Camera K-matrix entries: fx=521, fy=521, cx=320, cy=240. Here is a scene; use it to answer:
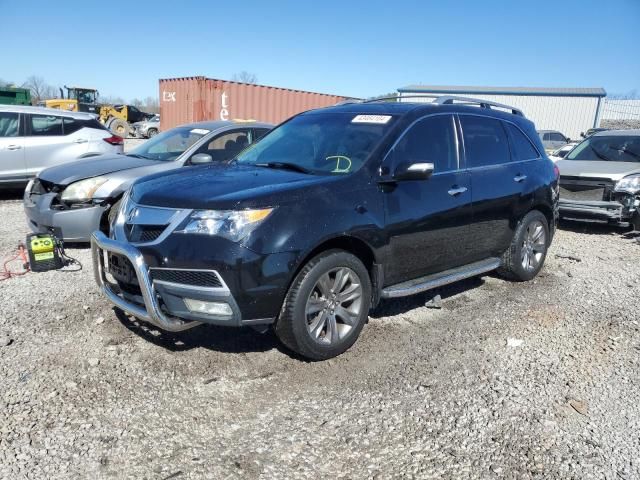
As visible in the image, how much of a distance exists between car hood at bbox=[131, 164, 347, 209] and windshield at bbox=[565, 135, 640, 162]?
7296 mm

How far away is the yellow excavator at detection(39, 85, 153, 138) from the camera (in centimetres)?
2785

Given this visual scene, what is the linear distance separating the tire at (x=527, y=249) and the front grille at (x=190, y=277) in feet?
11.0

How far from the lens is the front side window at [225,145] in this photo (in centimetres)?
653

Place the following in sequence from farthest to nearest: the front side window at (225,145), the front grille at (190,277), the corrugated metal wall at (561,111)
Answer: the corrugated metal wall at (561,111) → the front side window at (225,145) → the front grille at (190,277)

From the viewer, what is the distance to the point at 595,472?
2.62 metres

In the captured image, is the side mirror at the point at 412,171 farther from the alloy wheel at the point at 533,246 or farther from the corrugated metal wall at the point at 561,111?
the corrugated metal wall at the point at 561,111

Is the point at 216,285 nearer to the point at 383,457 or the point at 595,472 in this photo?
the point at 383,457

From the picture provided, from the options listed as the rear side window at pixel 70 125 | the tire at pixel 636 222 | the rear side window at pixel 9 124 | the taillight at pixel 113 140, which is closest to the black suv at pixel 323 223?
the tire at pixel 636 222

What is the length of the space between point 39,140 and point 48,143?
15 cm

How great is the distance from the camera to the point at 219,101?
1798 centimetres

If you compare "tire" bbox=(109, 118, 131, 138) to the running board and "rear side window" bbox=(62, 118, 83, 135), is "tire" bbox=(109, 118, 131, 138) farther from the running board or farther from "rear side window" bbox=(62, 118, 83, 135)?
the running board

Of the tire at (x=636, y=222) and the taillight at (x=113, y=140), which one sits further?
the taillight at (x=113, y=140)

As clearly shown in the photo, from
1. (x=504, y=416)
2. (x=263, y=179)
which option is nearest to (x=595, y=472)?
(x=504, y=416)

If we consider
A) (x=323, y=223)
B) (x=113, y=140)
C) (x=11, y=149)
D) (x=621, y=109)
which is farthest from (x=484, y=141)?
(x=621, y=109)
